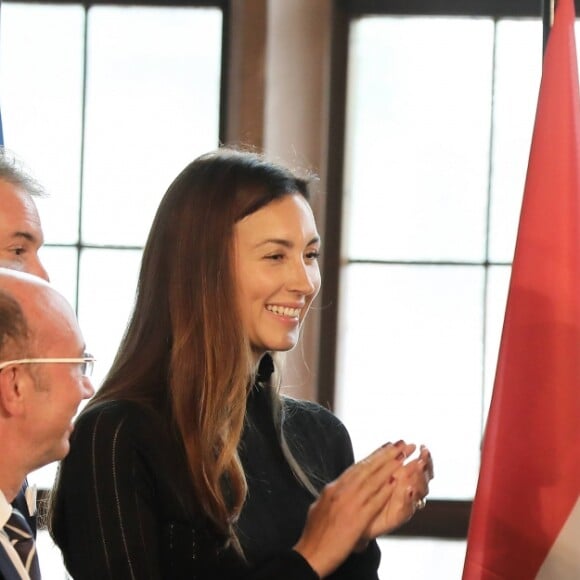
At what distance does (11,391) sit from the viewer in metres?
1.44

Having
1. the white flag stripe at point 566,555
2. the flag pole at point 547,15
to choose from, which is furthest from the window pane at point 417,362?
the white flag stripe at point 566,555

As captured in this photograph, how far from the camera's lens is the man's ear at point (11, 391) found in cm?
144

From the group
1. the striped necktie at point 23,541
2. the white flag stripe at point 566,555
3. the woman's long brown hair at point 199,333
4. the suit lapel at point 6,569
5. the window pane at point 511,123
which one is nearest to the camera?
the suit lapel at point 6,569

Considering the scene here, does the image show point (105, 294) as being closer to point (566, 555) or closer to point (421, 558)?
point (421, 558)

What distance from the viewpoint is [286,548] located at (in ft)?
6.78

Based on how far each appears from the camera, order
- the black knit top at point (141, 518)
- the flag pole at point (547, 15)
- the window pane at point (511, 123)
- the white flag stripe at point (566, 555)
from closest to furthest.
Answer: the black knit top at point (141, 518) < the white flag stripe at point (566, 555) < the flag pole at point (547, 15) < the window pane at point (511, 123)

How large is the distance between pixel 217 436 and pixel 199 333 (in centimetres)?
17

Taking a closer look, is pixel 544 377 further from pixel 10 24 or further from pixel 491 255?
pixel 10 24

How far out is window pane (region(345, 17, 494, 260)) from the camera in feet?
11.3

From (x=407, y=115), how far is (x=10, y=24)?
3.78ft

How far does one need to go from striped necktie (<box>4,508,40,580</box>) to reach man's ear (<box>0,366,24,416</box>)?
0.16 metres

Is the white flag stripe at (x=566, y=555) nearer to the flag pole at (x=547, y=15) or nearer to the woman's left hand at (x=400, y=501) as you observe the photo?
the woman's left hand at (x=400, y=501)

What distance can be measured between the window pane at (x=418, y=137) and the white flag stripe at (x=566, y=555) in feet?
4.08

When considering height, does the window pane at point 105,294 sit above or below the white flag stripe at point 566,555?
above
